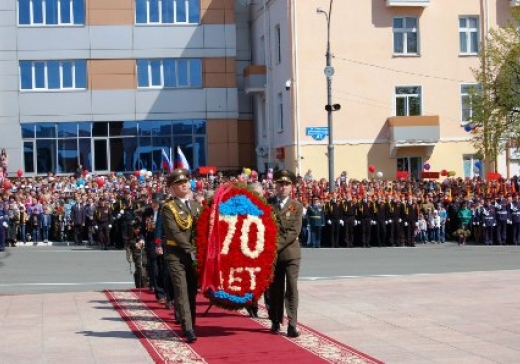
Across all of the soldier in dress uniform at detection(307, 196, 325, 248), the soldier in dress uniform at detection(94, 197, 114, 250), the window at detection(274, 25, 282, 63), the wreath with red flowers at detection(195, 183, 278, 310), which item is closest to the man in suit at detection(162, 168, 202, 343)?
the wreath with red flowers at detection(195, 183, 278, 310)

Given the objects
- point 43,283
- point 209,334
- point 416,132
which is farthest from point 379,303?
point 416,132

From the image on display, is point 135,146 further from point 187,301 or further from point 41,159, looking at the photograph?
point 187,301

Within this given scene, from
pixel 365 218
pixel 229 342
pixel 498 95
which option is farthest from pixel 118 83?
pixel 229 342

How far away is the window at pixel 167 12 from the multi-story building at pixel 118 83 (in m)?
0.05

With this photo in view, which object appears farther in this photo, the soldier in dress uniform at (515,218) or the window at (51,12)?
the window at (51,12)

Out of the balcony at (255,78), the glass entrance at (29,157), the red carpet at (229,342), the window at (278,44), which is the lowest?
the red carpet at (229,342)

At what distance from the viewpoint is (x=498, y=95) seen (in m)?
37.7

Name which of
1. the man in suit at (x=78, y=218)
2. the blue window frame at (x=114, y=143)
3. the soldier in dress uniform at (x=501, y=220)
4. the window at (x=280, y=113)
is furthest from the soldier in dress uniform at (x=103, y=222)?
the blue window frame at (x=114, y=143)

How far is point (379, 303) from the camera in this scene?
15.2 metres

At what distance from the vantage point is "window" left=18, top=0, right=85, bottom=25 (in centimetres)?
4791

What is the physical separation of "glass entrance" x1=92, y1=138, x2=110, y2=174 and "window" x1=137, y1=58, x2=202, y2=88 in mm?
3489

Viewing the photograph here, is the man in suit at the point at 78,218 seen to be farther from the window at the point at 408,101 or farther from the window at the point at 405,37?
the window at the point at 405,37

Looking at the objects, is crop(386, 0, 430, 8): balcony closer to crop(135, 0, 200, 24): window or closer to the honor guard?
crop(135, 0, 200, 24): window

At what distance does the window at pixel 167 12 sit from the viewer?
160ft
